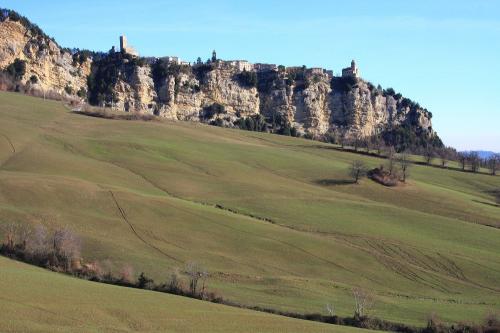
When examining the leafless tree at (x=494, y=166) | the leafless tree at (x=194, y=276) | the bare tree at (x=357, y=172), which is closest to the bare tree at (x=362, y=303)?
the leafless tree at (x=194, y=276)

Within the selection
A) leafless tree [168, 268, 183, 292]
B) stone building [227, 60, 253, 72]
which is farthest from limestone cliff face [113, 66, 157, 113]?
leafless tree [168, 268, 183, 292]

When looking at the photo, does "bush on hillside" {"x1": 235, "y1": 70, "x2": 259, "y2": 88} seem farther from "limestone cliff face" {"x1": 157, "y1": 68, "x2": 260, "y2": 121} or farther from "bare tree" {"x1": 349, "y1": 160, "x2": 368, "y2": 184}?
"bare tree" {"x1": 349, "y1": 160, "x2": 368, "y2": 184}

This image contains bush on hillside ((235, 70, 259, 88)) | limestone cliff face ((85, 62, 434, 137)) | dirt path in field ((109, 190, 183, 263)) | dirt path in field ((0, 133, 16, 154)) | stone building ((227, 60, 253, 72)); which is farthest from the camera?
stone building ((227, 60, 253, 72))

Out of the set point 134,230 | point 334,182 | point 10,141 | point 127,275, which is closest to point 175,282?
point 127,275

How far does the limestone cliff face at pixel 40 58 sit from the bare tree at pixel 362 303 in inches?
5035

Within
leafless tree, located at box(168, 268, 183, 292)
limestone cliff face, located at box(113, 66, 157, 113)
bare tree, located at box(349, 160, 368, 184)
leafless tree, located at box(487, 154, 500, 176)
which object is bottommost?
leafless tree, located at box(168, 268, 183, 292)

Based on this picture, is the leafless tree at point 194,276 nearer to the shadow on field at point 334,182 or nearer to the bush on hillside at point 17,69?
the shadow on field at point 334,182

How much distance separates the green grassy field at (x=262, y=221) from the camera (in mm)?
48000

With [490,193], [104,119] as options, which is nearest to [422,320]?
[490,193]

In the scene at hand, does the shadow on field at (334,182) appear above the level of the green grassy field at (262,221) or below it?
above

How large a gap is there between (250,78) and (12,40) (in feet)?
A: 222

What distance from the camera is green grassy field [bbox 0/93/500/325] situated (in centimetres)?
4800

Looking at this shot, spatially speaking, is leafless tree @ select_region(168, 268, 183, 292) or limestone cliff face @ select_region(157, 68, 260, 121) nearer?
leafless tree @ select_region(168, 268, 183, 292)

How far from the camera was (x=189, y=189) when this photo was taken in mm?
72562
